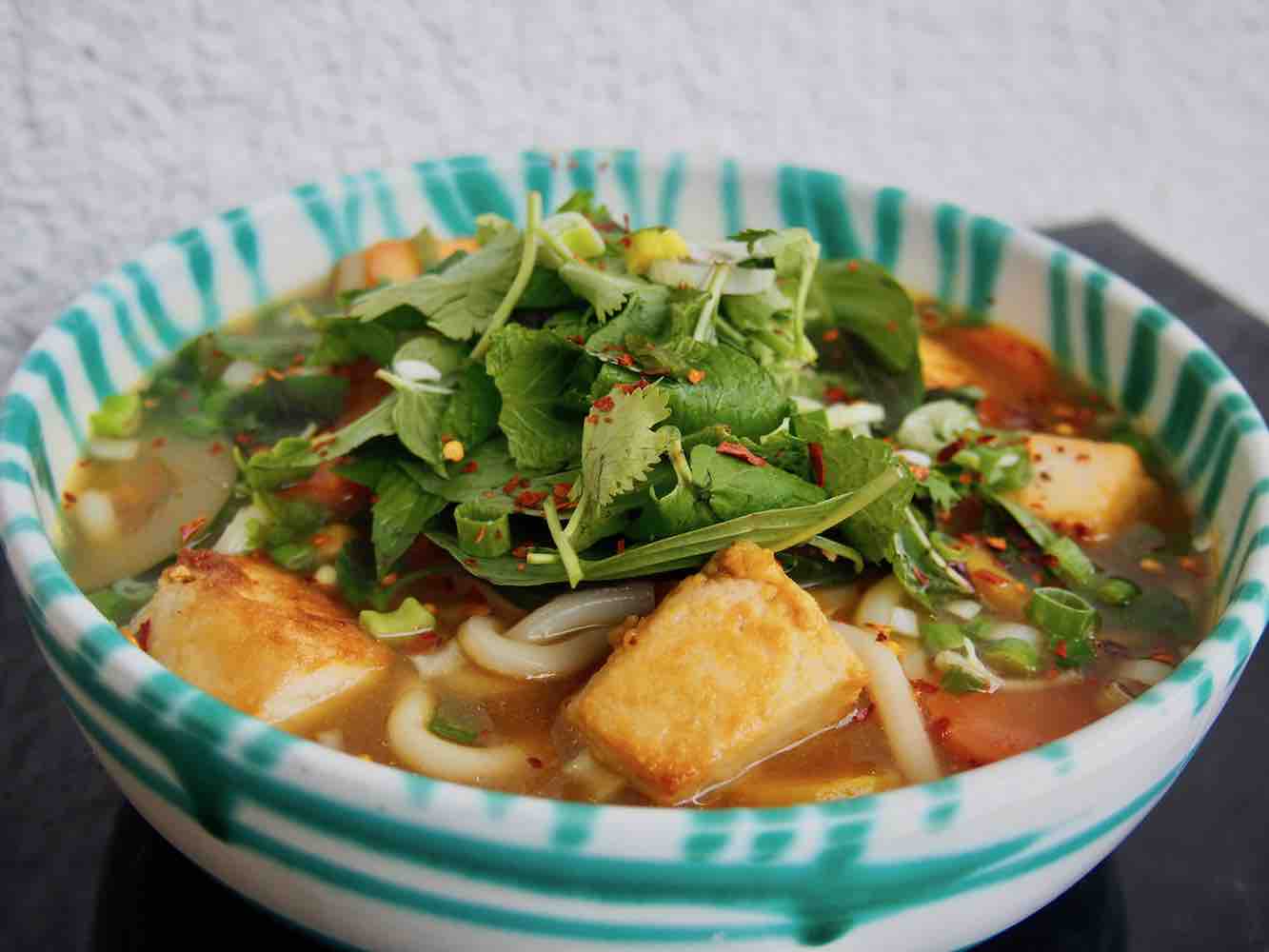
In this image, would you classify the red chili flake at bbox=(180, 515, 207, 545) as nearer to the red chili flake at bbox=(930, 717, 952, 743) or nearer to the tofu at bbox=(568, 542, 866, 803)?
the tofu at bbox=(568, 542, 866, 803)

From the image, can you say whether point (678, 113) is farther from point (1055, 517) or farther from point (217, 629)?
point (217, 629)

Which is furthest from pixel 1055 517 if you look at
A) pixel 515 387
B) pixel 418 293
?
pixel 418 293

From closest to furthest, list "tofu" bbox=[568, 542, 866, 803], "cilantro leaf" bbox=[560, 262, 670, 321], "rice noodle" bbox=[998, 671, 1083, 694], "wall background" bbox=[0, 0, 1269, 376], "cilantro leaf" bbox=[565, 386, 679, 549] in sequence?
"tofu" bbox=[568, 542, 866, 803] < "cilantro leaf" bbox=[565, 386, 679, 549] < "rice noodle" bbox=[998, 671, 1083, 694] < "cilantro leaf" bbox=[560, 262, 670, 321] < "wall background" bbox=[0, 0, 1269, 376]

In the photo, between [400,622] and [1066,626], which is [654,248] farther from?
[1066,626]

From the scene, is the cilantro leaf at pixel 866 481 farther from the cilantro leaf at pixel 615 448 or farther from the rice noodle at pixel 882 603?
the cilantro leaf at pixel 615 448

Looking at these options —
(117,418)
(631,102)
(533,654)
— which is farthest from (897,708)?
(631,102)

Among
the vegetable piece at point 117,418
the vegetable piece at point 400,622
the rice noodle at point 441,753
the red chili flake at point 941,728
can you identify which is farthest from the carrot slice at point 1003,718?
the vegetable piece at point 117,418

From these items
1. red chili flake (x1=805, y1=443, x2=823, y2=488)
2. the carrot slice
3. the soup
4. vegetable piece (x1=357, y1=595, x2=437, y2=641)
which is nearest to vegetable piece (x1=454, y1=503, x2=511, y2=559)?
the soup
